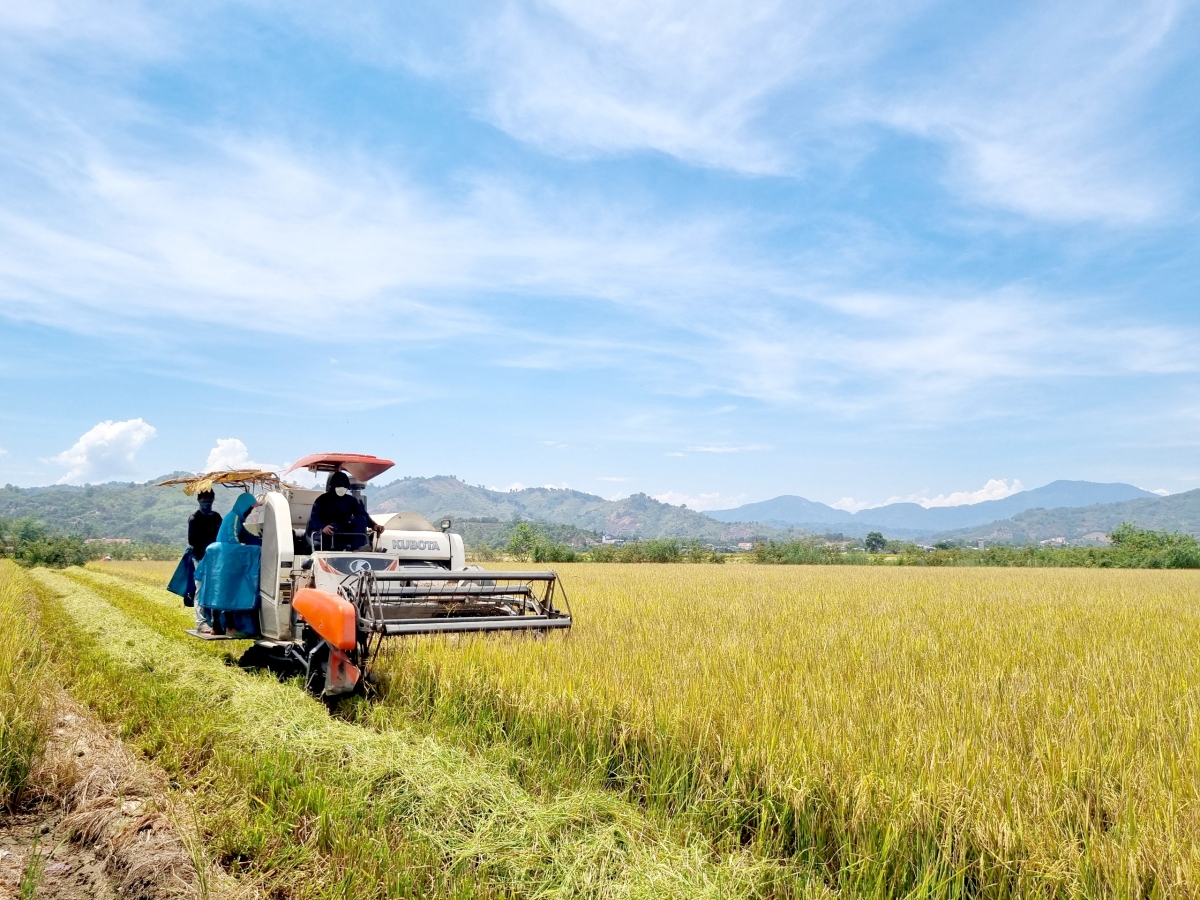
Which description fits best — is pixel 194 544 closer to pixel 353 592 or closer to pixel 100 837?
pixel 353 592

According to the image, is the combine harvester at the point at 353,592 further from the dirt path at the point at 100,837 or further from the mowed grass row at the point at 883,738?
the dirt path at the point at 100,837

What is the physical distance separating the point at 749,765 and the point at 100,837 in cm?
→ 360

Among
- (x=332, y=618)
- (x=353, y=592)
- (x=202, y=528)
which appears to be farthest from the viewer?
(x=202, y=528)

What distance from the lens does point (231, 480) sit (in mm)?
8805

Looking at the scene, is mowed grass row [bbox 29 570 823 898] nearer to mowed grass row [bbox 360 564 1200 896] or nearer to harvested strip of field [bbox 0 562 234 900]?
harvested strip of field [bbox 0 562 234 900]

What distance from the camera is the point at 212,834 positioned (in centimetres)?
406

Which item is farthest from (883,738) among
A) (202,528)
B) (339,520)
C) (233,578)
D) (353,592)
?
(202,528)

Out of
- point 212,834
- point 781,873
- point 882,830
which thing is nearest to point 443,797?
point 212,834

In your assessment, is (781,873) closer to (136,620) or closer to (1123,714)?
(1123,714)

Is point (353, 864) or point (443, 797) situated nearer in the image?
point (353, 864)

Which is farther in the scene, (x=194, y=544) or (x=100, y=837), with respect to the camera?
(x=194, y=544)

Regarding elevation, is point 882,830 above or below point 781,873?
above

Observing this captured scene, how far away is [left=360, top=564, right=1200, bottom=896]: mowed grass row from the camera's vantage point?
118 inches

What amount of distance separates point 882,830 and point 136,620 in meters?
13.4
